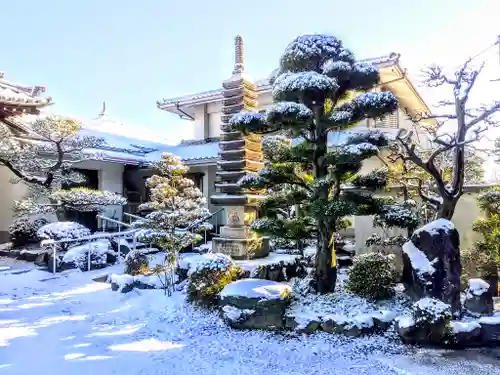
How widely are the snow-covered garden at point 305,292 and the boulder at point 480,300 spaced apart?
0.02 meters

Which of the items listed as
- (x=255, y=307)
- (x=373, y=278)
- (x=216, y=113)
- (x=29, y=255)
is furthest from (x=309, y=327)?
(x=216, y=113)

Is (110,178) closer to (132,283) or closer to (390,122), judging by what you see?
(132,283)

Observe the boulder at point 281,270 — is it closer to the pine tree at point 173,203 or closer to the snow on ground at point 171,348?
the snow on ground at point 171,348

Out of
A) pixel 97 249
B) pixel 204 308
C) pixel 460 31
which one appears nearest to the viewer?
pixel 204 308

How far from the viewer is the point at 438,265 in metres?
5.64

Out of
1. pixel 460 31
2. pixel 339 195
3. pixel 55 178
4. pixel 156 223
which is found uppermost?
pixel 460 31

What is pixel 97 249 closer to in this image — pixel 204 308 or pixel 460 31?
pixel 204 308

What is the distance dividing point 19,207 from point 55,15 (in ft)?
18.2

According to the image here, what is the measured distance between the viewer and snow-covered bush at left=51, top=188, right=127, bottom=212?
35.2ft

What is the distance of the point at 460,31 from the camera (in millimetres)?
8312

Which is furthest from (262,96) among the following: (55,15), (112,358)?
(112,358)

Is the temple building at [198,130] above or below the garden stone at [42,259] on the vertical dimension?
above


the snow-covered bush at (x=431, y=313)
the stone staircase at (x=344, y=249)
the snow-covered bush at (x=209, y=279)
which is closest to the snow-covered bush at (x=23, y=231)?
the snow-covered bush at (x=209, y=279)

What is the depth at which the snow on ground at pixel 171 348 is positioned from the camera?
4410 millimetres
